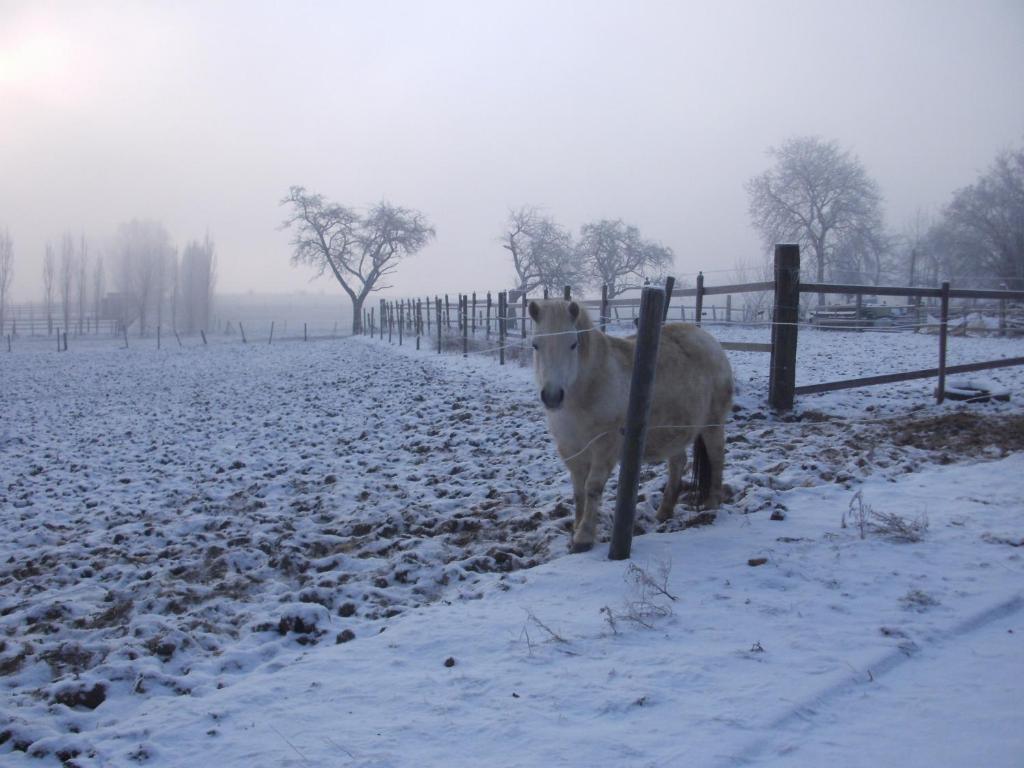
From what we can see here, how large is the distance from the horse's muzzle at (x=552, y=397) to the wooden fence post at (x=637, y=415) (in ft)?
1.38

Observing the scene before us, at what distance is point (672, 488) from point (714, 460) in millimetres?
369

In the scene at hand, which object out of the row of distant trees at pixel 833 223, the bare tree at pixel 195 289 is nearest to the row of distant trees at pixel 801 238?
the row of distant trees at pixel 833 223

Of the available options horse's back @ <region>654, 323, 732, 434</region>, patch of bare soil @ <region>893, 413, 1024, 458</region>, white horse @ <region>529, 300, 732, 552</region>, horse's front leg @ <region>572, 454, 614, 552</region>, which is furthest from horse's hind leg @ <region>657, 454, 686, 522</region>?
patch of bare soil @ <region>893, 413, 1024, 458</region>

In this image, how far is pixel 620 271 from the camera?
47500mm

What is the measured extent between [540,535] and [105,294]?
80.4 meters

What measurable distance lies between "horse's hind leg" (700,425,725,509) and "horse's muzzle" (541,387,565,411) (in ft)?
4.85

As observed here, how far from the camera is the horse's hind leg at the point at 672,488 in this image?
15.9 feet

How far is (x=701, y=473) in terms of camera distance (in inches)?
193

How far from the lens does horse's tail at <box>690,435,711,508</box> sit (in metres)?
4.88

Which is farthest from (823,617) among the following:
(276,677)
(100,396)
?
(100,396)

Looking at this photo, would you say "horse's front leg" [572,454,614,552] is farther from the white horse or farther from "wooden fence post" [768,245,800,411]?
"wooden fence post" [768,245,800,411]

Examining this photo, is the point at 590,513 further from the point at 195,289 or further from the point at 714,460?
the point at 195,289

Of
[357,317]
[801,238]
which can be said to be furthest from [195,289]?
[801,238]

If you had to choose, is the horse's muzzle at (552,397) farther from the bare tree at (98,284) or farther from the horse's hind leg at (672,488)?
the bare tree at (98,284)
